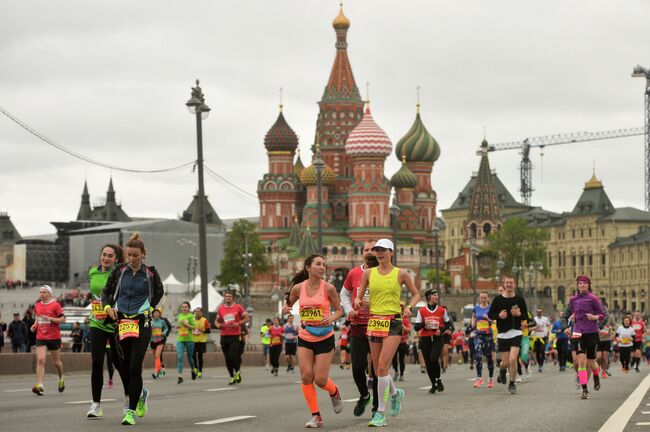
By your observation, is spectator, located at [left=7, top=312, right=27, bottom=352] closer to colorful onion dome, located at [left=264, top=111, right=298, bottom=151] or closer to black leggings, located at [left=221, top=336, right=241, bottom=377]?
black leggings, located at [left=221, top=336, right=241, bottom=377]

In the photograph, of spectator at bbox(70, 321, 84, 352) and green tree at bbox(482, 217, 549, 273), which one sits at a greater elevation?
green tree at bbox(482, 217, 549, 273)

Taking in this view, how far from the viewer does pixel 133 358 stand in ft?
44.3

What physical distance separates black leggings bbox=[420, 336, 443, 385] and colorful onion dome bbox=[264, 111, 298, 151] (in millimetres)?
127449

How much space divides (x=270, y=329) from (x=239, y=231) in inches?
4119

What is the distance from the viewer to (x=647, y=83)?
620 feet

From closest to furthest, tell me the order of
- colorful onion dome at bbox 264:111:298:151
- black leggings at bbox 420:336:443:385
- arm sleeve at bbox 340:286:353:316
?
arm sleeve at bbox 340:286:353:316
black leggings at bbox 420:336:443:385
colorful onion dome at bbox 264:111:298:151

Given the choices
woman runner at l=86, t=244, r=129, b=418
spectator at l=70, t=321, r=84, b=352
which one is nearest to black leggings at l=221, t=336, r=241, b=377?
woman runner at l=86, t=244, r=129, b=418

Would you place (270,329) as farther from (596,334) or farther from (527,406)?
(527,406)

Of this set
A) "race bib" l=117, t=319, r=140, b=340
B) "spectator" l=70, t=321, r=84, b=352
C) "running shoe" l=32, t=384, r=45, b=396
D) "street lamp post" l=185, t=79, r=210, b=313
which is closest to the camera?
"race bib" l=117, t=319, r=140, b=340

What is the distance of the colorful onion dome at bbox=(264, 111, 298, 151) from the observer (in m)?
149

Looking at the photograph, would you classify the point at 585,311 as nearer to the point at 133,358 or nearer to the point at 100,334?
the point at 100,334

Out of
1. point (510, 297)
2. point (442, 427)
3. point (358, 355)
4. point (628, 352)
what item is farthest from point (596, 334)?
point (628, 352)

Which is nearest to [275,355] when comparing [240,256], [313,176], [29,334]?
[29,334]

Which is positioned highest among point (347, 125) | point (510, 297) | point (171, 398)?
point (347, 125)
